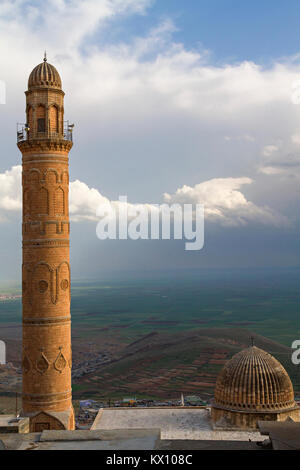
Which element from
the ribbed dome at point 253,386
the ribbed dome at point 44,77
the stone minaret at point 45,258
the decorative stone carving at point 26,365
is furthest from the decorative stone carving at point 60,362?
the ribbed dome at point 44,77

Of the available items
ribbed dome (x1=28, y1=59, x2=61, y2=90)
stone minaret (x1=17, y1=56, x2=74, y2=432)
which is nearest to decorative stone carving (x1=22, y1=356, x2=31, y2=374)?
stone minaret (x1=17, y1=56, x2=74, y2=432)

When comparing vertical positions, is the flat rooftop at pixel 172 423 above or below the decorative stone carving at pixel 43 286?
below

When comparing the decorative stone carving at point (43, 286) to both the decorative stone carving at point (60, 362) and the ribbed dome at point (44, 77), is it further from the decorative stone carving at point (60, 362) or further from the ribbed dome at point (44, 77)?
the ribbed dome at point (44, 77)

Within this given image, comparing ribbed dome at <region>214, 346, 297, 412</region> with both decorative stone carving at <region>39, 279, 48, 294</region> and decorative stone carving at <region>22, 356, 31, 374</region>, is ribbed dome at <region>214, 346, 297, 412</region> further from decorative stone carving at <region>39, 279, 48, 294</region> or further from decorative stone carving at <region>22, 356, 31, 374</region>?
decorative stone carving at <region>39, 279, 48, 294</region>

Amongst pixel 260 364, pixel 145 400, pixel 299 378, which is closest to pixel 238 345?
pixel 299 378

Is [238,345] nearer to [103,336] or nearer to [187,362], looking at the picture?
[187,362]

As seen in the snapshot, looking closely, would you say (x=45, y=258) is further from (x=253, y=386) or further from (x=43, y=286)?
(x=253, y=386)
